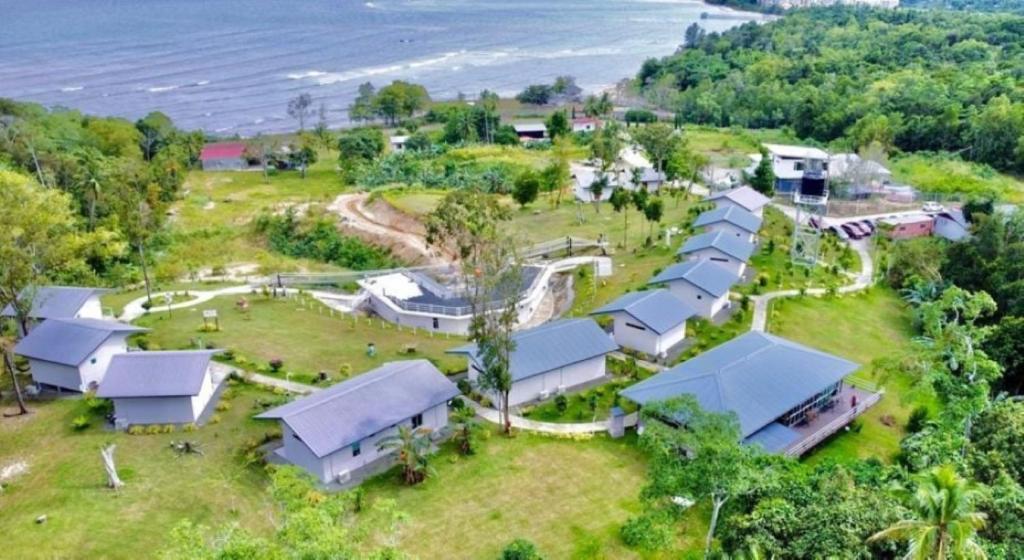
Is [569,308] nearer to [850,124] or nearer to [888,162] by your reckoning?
[888,162]

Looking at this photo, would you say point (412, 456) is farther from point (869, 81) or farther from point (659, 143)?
point (869, 81)

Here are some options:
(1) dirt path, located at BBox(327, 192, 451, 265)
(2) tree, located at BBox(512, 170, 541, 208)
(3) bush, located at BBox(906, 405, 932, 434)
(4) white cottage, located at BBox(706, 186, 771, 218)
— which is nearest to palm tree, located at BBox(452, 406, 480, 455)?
(3) bush, located at BBox(906, 405, 932, 434)

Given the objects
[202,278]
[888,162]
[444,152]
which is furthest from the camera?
[444,152]

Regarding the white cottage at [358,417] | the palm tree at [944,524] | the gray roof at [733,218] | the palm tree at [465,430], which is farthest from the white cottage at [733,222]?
the palm tree at [944,524]

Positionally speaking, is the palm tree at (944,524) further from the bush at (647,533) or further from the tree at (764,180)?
the tree at (764,180)

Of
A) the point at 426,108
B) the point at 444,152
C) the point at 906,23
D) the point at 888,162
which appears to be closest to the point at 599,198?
the point at 444,152

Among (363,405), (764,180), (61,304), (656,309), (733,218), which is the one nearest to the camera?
(363,405)

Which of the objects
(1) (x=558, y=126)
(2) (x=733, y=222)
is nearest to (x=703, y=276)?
(2) (x=733, y=222)
